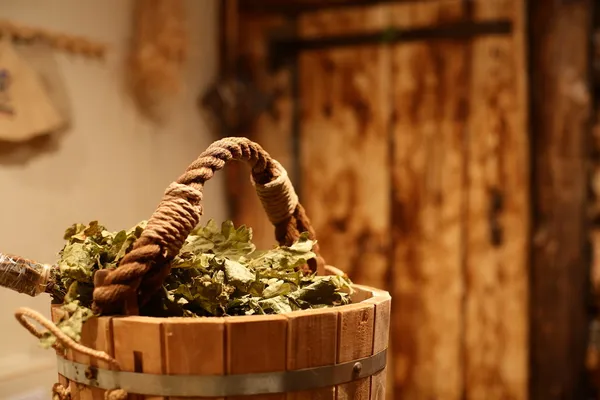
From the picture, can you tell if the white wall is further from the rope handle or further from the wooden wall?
the rope handle

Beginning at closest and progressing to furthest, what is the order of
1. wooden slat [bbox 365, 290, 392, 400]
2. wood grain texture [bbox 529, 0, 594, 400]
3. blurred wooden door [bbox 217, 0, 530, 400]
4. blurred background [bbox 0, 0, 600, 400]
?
wooden slat [bbox 365, 290, 392, 400] < blurred background [bbox 0, 0, 600, 400] < wood grain texture [bbox 529, 0, 594, 400] < blurred wooden door [bbox 217, 0, 530, 400]

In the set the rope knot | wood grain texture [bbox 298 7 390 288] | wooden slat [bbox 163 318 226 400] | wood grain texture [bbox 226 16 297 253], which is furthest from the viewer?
wood grain texture [bbox 226 16 297 253]

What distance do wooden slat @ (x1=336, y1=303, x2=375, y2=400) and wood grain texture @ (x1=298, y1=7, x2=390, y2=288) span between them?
68.4 inches

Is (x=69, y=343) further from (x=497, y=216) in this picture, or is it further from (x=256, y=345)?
(x=497, y=216)

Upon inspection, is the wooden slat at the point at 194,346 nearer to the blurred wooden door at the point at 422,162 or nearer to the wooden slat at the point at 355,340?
the wooden slat at the point at 355,340

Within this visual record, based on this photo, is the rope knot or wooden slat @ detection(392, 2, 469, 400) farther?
wooden slat @ detection(392, 2, 469, 400)

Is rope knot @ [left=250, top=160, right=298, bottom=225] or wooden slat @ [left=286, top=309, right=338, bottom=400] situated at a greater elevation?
rope knot @ [left=250, top=160, right=298, bottom=225]

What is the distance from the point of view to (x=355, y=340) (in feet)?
3.01

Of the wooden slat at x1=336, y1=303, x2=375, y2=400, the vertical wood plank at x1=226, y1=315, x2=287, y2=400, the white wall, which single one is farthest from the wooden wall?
the vertical wood plank at x1=226, y1=315, x2=287, y2=400

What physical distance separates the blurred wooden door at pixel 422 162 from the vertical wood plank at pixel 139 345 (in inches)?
74.1

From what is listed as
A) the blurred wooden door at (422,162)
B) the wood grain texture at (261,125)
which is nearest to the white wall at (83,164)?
the wood grain texture at (261,125)

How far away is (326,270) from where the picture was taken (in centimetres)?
124

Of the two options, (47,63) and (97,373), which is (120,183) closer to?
(47,63)

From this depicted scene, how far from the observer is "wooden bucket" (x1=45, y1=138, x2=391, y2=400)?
826 mm
